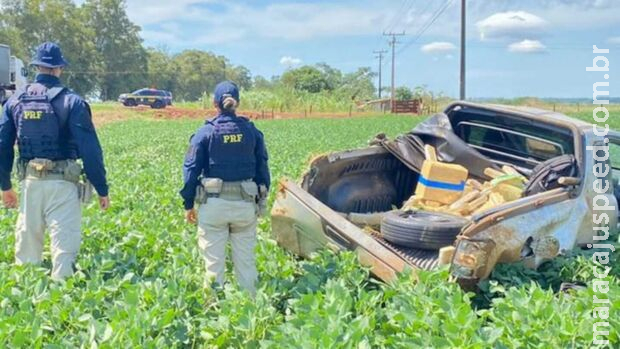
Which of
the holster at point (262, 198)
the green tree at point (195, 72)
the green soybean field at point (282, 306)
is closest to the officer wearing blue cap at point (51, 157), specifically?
the green soybean field at point (282, 306)

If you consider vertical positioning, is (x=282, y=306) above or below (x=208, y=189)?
below

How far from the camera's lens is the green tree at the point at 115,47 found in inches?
3076

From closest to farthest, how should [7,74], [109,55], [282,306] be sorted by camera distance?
[282,306] → [7,74] → [109,55]

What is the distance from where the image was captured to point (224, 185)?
489cm

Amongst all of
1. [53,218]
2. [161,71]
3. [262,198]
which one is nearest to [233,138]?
[262,198]

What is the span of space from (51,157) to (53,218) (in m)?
0.45

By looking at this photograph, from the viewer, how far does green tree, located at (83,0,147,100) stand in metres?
78.1

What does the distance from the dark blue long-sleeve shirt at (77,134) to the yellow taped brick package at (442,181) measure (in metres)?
2.67

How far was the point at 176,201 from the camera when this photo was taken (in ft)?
28.1

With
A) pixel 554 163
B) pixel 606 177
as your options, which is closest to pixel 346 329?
pixel 554 163

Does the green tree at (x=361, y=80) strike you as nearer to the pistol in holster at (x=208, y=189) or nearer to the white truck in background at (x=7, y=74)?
the white truck in background at (x=7, y=74)

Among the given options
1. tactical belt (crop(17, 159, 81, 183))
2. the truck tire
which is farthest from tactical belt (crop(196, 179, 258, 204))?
the truck tire

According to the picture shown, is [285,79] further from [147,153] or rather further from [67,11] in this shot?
[147,153]

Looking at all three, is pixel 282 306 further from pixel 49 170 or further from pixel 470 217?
pixel 49 170
